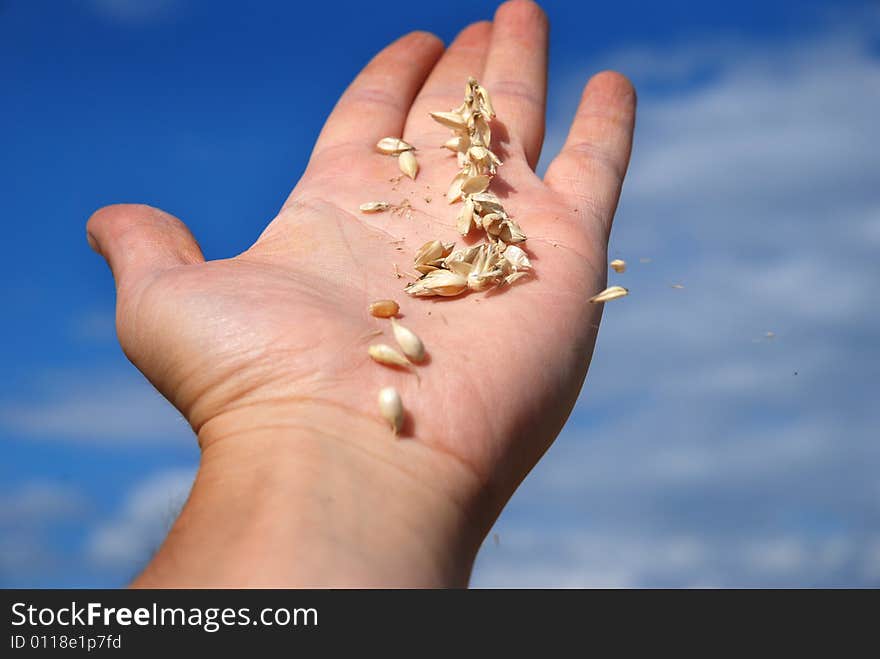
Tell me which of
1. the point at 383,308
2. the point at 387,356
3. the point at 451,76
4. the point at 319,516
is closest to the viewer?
the point at 319,516

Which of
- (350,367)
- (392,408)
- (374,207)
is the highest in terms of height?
(374,207)

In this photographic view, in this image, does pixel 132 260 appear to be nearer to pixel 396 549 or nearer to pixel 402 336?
pixel 402 336

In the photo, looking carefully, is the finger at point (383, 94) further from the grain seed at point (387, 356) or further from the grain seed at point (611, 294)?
the grain seed at point (387, 356)

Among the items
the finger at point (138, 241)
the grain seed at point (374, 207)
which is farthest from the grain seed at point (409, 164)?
the finger at point (138, 241)

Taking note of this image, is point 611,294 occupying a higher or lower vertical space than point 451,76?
lower

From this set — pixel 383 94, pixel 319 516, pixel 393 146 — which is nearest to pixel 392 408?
pixel 319 516

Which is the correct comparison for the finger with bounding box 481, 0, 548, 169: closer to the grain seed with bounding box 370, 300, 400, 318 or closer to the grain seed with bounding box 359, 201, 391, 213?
the grain seed with bounding box 359, 201, 391, 213

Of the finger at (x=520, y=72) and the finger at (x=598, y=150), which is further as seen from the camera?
the finger at (x=520, y=72)

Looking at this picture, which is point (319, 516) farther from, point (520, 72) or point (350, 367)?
point (520, 72)
